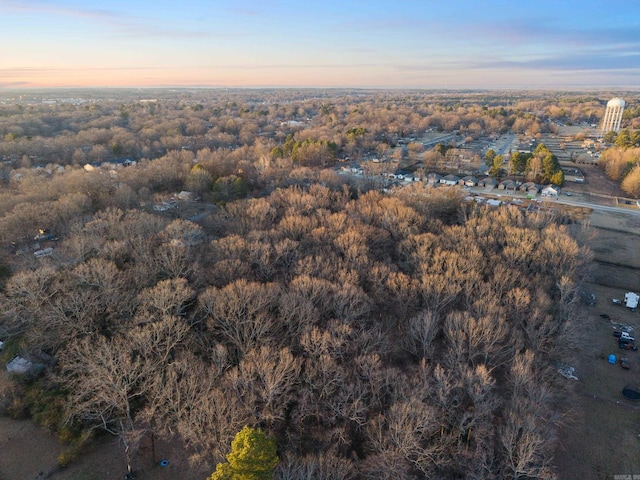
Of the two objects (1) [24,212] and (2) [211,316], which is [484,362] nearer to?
(2) [211,316]

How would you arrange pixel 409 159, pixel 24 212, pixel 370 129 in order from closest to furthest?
pixel 24 212 < pixel 409 159 < pixel 370 129

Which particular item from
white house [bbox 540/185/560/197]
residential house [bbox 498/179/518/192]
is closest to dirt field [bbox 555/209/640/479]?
white house [bbox 540/185/560/197]

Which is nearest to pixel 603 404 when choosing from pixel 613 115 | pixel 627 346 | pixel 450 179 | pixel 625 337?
pixel 627 346

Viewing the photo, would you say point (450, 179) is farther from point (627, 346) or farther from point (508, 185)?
point (627, 346)

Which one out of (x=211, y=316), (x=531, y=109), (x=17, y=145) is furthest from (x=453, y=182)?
(x=531, y=109)

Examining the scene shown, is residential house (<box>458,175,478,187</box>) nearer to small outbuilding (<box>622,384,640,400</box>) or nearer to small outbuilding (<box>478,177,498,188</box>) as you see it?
small outbuilding (<box>478,177,498,188</box>)

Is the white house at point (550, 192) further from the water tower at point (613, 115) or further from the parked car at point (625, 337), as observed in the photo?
the water tower at point (613, 115)
